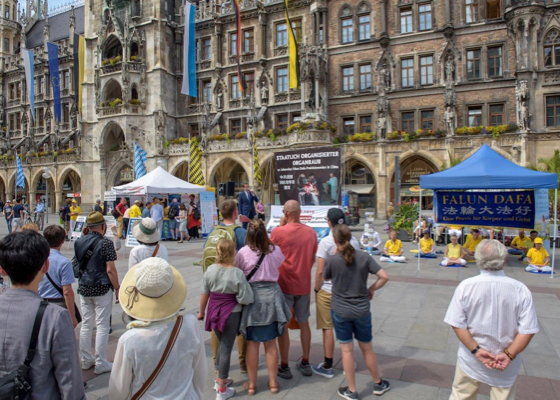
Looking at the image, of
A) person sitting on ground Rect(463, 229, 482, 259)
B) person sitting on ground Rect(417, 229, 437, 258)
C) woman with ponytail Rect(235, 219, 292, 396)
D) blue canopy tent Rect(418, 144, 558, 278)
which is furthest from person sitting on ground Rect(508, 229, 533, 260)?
woman with ponytail Rect(235, 219, 292, 396)

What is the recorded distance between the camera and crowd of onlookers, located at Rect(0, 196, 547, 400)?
2020 mm

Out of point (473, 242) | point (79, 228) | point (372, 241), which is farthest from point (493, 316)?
point (79, 228)

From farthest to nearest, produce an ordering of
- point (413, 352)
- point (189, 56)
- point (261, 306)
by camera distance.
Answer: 1. point (189, 56)
2. point (413, 352)
3. point (261, 306)

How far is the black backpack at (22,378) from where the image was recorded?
183cm

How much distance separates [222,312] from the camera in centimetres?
378

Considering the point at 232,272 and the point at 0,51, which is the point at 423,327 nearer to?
the point at 232,272

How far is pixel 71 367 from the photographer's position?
6.59 ft

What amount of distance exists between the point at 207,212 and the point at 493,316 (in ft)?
46.5

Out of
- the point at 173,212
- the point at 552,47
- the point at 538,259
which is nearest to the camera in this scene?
the point at 538,259

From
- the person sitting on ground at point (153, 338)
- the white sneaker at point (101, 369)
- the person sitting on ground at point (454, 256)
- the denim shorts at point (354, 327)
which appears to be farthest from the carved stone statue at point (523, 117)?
the person sitting on ground at point (153, 338)

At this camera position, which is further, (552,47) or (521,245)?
(552,47)

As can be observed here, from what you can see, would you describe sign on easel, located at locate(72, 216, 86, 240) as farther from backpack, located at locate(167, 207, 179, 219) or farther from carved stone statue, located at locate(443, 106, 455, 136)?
carved stone statue, located at locate(443, 106, 455, 136)

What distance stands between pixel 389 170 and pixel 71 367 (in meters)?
26.7

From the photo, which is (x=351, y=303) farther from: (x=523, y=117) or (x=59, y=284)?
(x=523, y=117)
